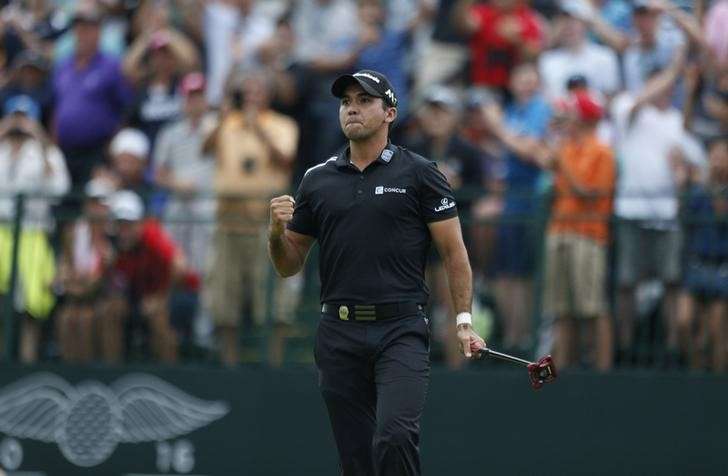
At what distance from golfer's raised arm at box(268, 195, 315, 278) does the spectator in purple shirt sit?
5.85 meters

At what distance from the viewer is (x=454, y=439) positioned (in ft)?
39.8

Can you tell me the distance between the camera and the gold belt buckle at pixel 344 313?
27.1ft

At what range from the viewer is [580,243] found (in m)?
11.8

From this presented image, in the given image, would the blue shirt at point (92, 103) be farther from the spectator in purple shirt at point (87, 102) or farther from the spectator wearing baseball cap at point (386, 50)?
the spectator wearing baseball cap at point (386, 50)

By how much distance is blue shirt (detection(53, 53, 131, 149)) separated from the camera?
14.1 metres

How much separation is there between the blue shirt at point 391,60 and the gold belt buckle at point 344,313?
18.4ft

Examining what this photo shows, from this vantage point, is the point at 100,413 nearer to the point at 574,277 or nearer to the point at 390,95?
the point at 574,277

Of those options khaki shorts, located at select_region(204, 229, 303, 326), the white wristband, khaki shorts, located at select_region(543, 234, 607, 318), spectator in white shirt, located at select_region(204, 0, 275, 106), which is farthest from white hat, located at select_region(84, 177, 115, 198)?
the white wristband

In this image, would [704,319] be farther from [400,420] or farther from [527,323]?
[400,420]

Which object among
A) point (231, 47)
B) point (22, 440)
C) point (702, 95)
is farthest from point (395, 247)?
point (231, 47)

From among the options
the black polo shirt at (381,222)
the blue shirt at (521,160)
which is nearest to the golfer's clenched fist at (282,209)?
the black polo shirt at (381,222)

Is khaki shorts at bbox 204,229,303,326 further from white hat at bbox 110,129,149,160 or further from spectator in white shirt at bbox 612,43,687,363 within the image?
spectator in white shirt at bbox 612,43,687,363

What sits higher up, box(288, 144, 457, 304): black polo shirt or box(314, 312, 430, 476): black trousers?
box(288, 144, 457, 304): black polo shirt

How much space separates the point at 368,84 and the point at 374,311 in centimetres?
120
